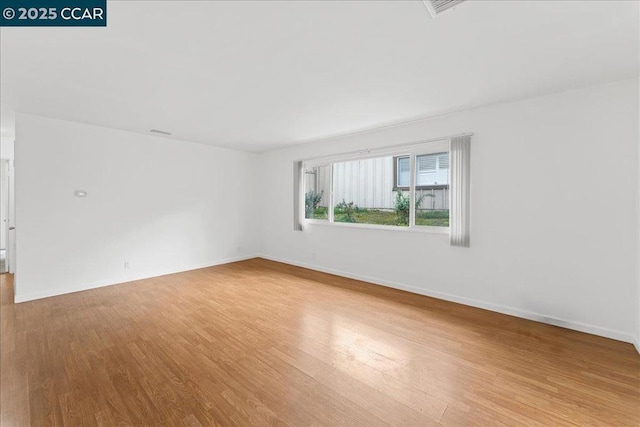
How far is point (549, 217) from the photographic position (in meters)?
2.97

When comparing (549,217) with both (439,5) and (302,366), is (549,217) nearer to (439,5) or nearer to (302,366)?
(439,5)

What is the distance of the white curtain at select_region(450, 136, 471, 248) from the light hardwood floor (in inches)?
37.8

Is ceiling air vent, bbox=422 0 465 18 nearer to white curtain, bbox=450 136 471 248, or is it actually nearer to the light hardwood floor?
white curtain, bbox=450 136 471 248

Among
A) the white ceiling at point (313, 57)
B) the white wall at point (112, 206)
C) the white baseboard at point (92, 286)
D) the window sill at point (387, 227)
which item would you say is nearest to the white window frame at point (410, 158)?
the window sill at point (387, 227)

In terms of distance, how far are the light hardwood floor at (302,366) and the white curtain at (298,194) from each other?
7.40 feet

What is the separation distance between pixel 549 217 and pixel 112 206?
6215mm

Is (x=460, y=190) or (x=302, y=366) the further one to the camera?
(x=460, y=190)

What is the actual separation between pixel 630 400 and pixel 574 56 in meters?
2.63

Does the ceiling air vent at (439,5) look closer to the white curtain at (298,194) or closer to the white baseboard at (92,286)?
the white curtain at (298,194)

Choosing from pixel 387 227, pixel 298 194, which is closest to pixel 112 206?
pixel 298 194

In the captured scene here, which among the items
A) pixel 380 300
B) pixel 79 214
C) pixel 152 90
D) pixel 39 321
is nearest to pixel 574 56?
pixel 380 300

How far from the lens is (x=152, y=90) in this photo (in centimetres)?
289

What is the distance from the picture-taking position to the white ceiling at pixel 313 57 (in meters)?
1.73

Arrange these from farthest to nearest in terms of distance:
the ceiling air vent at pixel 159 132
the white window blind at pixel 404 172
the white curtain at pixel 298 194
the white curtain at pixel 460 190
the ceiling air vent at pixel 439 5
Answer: the white curtain at pixel 298 194, the ceiling air vent at pixel 159 132, the white window blind at pixel 404 172, the white curtain at pixel 460 190, the ceiling air vent at pixel 439 5
